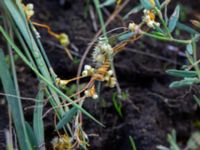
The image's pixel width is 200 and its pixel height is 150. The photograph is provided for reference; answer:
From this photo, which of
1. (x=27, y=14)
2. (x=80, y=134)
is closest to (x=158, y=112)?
(x=80, y=134)

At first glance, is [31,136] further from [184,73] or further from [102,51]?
[184,73]

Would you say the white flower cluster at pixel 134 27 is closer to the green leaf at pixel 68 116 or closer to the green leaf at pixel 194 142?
the green leaf at pixel 68 116

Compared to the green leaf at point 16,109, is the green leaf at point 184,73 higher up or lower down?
lower down

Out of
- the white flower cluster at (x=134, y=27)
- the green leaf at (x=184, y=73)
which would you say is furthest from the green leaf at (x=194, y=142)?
the white flower cluster at (x=134, y=27)

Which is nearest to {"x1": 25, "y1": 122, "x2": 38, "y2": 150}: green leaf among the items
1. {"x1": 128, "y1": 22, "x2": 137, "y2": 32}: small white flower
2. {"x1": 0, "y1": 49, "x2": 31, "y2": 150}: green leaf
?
{"x1": 0, "y1": 49, "x2": 31, "y2": 150}: green leaf

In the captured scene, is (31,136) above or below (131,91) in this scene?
above

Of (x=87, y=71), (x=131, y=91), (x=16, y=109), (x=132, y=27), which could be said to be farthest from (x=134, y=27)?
(x=131, y=91)

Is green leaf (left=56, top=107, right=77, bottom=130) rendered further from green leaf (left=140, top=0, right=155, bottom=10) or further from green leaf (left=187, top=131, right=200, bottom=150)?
green leaf (left=187, top=131, right=200, bottom=150)
